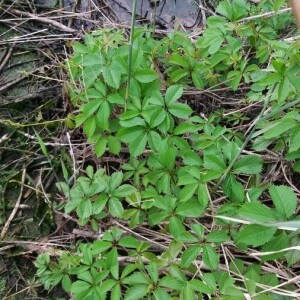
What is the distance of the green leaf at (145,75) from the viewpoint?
159cm

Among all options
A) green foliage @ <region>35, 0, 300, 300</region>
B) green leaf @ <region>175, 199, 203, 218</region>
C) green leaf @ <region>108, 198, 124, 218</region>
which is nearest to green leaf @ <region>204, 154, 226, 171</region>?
green foliage @ <region>35, 0, 300, 300</region>

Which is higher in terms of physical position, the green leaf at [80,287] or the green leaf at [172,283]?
the green leaf at [172,283]

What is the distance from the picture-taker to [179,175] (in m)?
1.47

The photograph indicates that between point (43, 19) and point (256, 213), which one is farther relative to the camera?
point (43, 19)

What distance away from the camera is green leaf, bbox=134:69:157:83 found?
1.59m

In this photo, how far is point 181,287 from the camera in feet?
4.15

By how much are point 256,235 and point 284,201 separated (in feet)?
0.42

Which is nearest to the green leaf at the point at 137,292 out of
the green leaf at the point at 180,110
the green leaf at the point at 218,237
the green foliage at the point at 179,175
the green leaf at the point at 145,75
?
the green foliage at the point at 179,175

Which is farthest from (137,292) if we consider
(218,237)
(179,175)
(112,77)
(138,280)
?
(112,77)

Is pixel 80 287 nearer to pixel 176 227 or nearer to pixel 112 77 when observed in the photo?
pixel 176 227

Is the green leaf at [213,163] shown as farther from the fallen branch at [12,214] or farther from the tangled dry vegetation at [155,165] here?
the fallen branch at [12,214]

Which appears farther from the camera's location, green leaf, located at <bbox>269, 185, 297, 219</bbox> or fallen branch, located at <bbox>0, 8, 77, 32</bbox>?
fallen branch, located at <bbox>0, 8, 77, 32</bbox>

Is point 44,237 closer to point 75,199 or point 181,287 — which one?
point 75,199

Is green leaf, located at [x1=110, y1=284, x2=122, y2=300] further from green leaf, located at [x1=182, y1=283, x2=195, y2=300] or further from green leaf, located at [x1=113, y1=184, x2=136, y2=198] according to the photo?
green leaf, located at [x1=113, y1=184, x2=136, y2=198]
